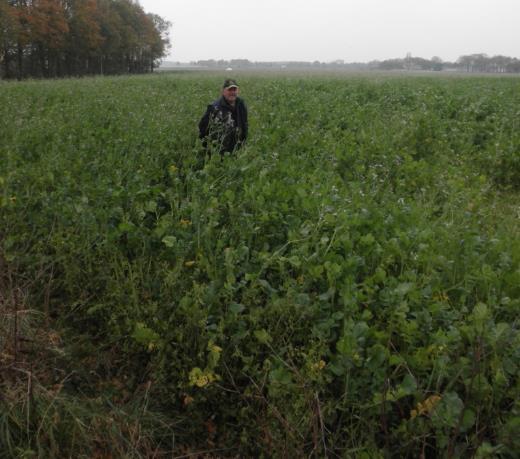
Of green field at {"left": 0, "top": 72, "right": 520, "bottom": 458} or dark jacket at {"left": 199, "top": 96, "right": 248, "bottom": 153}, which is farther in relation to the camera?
dark jacket at {"left": 199, "top": 96, "right": 248, "bottom": 153}

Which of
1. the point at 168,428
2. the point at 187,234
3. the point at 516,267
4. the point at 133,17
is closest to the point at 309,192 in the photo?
the point at 187,234

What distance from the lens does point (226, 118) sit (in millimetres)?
6598

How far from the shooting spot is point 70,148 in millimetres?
6301

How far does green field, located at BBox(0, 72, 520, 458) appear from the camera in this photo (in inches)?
107

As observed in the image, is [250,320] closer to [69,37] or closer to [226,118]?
[226,118]

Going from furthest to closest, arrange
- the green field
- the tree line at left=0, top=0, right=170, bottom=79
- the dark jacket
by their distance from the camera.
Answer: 1. the tree line at left=0, top=0, right=170, bottom=79
2. the dark jacket
3. the green field

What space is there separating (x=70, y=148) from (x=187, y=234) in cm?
298

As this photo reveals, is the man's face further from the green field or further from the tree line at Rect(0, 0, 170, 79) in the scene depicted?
the tree line at Rect(0, 0, 170, 79)

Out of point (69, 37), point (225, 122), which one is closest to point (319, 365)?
point (225, 122)

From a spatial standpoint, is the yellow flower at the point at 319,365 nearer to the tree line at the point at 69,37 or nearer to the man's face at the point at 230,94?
the man's face at the point at 230,94

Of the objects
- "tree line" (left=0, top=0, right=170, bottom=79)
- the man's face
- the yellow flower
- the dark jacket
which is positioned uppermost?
"tree line" (left=0, top=0, right=170, bottom=79)

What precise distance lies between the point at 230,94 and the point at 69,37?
4683 cm

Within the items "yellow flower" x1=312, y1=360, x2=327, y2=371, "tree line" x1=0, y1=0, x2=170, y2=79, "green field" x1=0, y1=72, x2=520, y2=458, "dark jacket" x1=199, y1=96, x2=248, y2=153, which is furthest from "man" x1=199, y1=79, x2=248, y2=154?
"tree line" x1=0, y1=0, x2=170, y2=79

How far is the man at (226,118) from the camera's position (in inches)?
254
